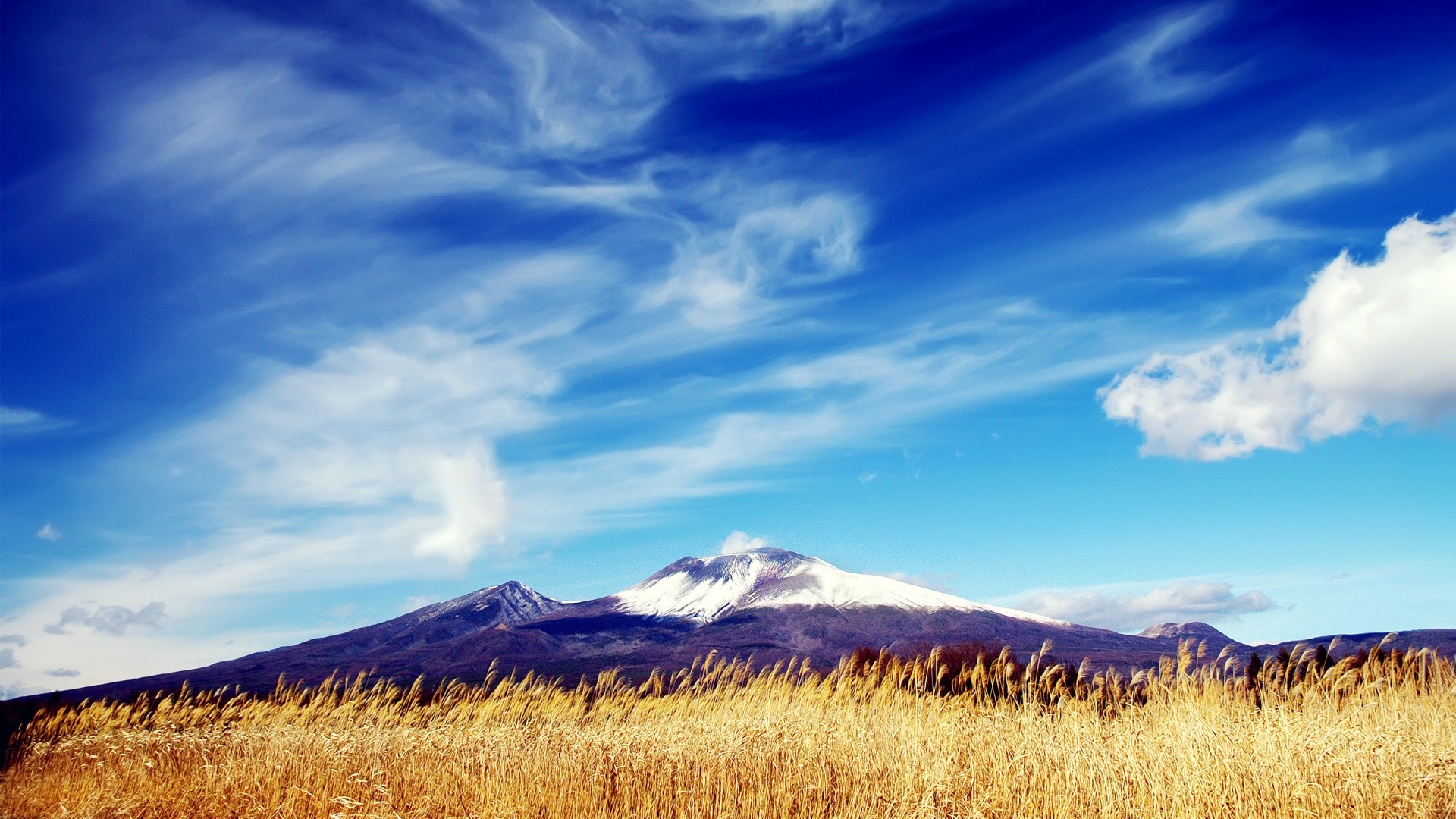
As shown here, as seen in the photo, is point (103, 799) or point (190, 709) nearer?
point (103, 799)

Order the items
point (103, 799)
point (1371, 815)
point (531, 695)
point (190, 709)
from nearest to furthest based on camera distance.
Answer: point (1371, 815) → point (103, 799) → point (531, 695) → point (190, 709)

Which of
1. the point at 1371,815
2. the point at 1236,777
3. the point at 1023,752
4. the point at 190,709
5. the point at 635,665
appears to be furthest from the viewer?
the point at 635,665

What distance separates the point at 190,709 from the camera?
62.0 ft

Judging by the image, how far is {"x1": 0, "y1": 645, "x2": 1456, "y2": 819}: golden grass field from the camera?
8062 mm

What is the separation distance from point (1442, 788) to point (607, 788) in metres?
8.17

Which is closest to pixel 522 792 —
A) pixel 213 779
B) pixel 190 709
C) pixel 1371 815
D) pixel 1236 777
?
pixel 213 779

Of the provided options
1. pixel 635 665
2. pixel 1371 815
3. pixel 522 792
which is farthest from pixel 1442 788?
pixel 635 665

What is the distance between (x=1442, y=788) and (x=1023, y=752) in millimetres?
3628

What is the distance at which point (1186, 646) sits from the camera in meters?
12.4

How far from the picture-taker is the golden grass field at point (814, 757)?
317 inches

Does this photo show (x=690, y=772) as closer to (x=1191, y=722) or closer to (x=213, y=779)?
(x=1191, y=722)

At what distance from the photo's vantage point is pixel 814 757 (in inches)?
393

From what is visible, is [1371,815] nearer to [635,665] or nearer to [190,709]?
[190,709]

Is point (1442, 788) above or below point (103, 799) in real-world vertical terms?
above
